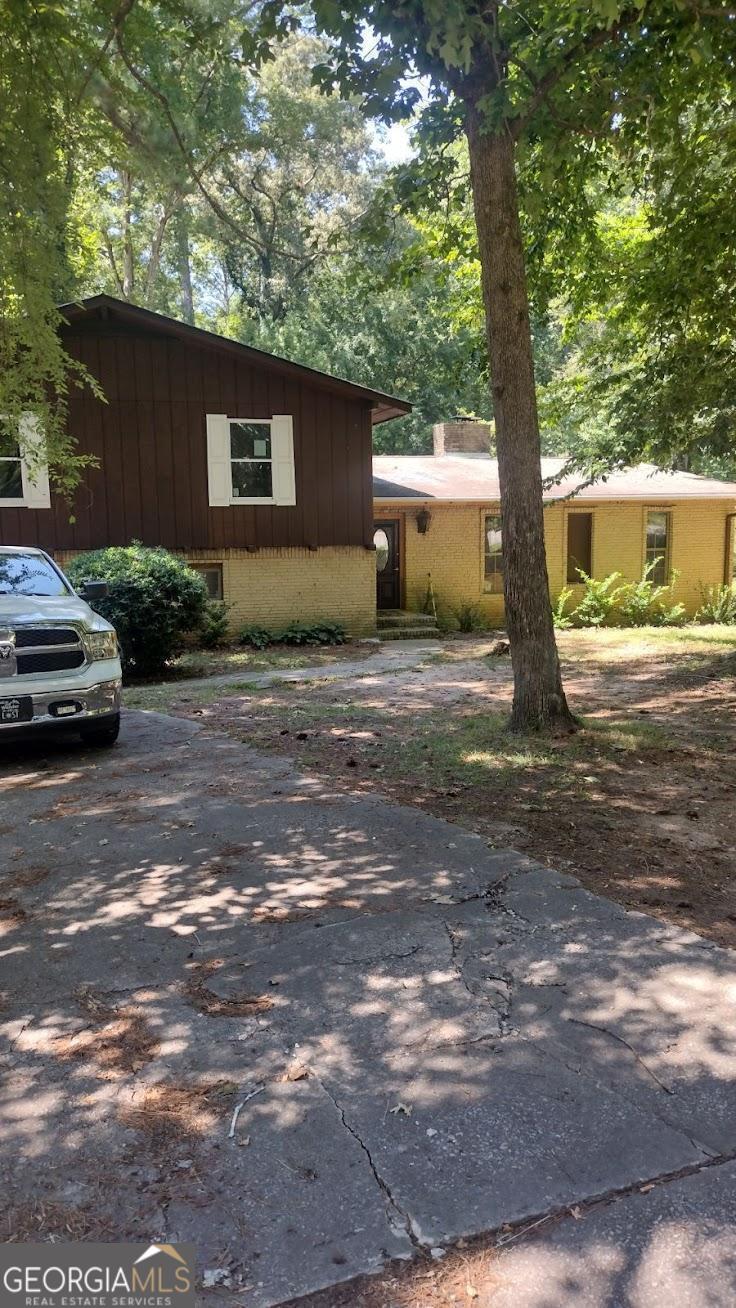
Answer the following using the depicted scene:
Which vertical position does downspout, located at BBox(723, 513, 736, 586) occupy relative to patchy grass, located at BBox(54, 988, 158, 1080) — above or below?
above

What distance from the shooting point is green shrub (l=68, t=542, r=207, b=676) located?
39.5 feet

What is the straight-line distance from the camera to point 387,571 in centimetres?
2025

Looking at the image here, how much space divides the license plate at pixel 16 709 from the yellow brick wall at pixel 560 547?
42.1ft

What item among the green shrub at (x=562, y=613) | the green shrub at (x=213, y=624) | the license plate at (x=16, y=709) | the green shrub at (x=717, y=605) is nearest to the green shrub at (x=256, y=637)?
the green shrub at (x=213, y=624)

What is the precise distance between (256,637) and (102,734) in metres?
8.81

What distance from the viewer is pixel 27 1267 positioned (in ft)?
6.91

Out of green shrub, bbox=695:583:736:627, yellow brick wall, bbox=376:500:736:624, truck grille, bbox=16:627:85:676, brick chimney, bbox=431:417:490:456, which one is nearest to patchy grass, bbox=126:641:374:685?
yellow brick wall, bbox=376:500:736:624

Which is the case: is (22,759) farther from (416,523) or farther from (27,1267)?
(416,523)

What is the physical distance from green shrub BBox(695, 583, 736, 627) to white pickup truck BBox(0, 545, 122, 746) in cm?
1644

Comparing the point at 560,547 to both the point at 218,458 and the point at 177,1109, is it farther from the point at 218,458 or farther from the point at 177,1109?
the point at 177,1109

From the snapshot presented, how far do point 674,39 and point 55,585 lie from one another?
23.3ft

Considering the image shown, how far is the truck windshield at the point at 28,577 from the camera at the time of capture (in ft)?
25.6

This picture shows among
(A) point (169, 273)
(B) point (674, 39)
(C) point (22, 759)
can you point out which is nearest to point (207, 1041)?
(C) point (22, 759)

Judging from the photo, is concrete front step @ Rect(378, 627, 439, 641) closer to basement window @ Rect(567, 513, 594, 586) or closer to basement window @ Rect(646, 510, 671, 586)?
basement window @ Rect(567, 513, 594, 586)
